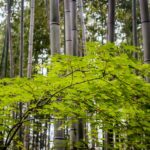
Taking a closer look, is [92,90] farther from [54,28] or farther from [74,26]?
[74,26]

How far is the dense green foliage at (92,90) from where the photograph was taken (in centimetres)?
204

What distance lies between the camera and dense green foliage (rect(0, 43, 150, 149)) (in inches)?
80.2

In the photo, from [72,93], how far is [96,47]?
16.8 inches

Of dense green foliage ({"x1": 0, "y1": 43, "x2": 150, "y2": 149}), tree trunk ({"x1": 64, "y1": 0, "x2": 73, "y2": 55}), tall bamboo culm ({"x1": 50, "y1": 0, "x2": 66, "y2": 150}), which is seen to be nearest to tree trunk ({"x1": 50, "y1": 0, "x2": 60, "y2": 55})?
tall bamboo culm ({"x1": 50, "y1": 0, "x2": 66, "y2": 150})

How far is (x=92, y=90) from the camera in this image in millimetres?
2201

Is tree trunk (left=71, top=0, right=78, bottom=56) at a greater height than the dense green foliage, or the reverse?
tree trunk (left=71, top=0, right=78, bottom=56)

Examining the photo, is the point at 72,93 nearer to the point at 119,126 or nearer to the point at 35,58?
the point at 119,126

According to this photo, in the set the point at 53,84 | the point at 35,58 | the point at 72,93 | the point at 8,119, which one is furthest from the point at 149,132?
the point at 35,58

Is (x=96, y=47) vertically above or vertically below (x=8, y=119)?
above

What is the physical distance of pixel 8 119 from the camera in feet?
8.19

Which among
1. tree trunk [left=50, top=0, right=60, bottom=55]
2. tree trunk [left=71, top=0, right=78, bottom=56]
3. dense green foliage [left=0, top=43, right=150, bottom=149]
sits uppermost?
tree trunk [left=71, top=0, right=78, bottom=56]

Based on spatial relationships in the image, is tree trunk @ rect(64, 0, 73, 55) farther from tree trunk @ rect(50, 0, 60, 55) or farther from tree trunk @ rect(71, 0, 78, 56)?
tree trunk @ rect(50, 0, 60, 55)

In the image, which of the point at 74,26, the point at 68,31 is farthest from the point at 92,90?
the point at 74,26

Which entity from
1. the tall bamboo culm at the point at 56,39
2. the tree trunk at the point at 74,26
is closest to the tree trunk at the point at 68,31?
the tree trunk at the point at 74,26
